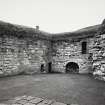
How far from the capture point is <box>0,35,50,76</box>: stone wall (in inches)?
298

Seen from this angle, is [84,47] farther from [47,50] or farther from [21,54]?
→ [21,54]

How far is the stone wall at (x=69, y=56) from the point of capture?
9375 mm

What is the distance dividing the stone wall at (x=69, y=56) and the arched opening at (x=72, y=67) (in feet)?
1.37

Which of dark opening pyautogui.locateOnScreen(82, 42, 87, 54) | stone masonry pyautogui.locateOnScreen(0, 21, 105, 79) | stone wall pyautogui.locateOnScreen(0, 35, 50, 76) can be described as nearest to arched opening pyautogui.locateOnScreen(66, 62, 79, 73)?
stone masonry pyautogui.locateOnScreen(0, 21, 105, 79)

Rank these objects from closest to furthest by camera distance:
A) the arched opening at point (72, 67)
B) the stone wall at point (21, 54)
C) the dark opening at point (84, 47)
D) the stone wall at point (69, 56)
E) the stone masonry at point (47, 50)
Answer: the stone masonry at point (47, 50)
the stone wall at point (21, 54)
the stone wall at point (69, 56)
the dark opening at point (84, 47)
the arched opening at point (72, 67)

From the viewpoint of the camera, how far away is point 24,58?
8766 millimetres

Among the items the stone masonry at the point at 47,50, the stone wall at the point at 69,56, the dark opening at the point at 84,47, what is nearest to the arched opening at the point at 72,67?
the stone masonry at the point at 47,50

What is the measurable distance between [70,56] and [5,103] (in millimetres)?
7941

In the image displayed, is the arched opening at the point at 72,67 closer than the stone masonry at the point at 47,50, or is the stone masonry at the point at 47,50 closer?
the stone masonry at the point at 47,50

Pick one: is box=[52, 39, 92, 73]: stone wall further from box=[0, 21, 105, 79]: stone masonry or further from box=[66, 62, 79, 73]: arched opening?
box=[66, 62, 79, 73]: arched opening

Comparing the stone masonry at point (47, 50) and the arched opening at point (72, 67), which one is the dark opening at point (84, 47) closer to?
the stone masonry at point (47, 50)

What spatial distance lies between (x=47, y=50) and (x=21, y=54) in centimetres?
295

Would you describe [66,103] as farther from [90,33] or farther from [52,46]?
[52,46]

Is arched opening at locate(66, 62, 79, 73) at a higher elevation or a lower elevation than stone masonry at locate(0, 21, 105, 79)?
lower
